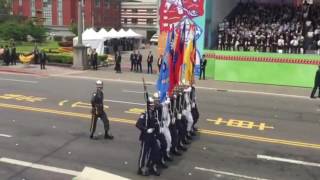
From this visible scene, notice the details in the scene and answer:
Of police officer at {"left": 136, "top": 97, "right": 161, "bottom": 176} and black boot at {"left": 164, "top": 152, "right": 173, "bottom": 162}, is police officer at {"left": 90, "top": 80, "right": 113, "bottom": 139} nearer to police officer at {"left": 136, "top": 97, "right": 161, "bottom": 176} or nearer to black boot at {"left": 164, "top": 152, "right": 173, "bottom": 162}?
black boot at {"left": 164, "top": 152, "right": 173, "bottom": 162}

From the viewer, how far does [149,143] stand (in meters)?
10.6

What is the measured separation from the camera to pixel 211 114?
17.8m

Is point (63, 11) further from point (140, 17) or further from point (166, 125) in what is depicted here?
point (166, 125)

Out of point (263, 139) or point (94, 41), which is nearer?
point (263, 139)

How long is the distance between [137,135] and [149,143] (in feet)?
11.7

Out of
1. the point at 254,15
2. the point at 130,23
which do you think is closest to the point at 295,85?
the point at 254,15

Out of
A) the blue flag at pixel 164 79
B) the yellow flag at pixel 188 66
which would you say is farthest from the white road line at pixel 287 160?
the yellow flag at pixel 188 66

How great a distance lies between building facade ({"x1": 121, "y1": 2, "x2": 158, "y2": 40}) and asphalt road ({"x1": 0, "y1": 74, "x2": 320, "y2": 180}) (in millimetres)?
74588

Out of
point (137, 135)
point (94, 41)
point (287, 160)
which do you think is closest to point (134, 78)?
point (137, 135)

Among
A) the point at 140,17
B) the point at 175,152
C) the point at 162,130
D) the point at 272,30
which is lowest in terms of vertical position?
the point at 175,152

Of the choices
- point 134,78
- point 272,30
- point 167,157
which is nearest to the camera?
point 167,157

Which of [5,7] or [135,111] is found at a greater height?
[5,7]

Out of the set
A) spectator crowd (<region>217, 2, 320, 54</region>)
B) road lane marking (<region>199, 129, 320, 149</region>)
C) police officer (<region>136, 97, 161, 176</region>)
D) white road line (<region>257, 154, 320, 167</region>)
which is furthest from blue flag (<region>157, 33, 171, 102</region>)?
spectator crowd (<region>217, 2, 320, 54</region>)

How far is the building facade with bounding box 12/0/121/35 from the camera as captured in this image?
87.6 metres
